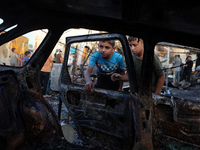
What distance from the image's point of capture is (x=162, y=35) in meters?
1.28

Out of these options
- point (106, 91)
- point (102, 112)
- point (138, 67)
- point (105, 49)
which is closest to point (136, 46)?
point (138, 67)

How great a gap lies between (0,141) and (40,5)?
→ 112 cm

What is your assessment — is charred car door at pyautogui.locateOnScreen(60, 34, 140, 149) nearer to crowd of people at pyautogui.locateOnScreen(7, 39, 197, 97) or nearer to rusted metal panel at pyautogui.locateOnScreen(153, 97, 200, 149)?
crowd of people at pyautogui.locateOnScreen(7, 39, 197, 97)

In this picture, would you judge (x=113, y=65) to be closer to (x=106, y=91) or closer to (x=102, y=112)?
(x=106, y=91)

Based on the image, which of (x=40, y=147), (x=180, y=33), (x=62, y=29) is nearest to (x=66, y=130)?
(x=40, y=147)

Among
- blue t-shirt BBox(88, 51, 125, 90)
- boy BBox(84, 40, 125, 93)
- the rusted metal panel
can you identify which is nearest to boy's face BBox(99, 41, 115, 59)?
boy BBox(84, 40, 125, 93)

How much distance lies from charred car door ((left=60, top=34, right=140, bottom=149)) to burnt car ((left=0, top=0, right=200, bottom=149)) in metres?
0.01

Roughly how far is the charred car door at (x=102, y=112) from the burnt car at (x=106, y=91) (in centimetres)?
1

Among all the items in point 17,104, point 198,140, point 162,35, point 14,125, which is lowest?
point 198,140

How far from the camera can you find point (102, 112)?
1.91 m

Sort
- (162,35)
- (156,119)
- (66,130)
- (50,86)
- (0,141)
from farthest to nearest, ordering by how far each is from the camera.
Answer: (50,86)
(66,130)
(156,119)
(162,35)
(0,141)

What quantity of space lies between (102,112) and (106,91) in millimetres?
289

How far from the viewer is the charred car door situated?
67.7 inches

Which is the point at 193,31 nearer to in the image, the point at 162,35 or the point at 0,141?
the point at 162,35
